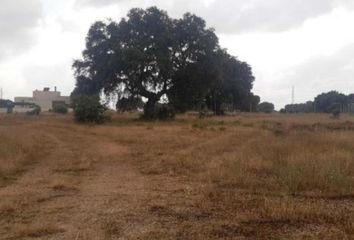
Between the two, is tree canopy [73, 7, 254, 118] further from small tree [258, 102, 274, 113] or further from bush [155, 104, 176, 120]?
small tree [258, 102, 274, 113]

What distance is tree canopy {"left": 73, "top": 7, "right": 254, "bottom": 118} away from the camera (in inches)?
1764

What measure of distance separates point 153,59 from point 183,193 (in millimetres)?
33623

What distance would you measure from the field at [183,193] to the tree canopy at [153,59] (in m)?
24.5

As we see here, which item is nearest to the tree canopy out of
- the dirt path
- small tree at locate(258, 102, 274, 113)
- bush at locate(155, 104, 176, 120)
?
bush at locate(155, 104, 176, 120)

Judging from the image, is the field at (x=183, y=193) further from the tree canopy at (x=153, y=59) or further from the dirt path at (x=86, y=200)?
the tree canopy at (x=153, y=59)

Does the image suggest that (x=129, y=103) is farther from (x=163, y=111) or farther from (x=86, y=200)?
(x=86, y=200)

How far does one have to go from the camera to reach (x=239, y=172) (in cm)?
1381

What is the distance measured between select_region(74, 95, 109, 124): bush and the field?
21.9m

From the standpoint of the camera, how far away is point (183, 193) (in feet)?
37.3

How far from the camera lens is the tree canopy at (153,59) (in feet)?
147

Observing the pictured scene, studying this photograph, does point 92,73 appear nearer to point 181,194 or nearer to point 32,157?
point 32,157

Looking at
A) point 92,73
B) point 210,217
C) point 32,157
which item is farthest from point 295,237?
point 92,73

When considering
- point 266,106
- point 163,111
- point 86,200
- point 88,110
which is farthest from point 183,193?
point 266,106

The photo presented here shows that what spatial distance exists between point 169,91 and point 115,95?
4.71 metres
